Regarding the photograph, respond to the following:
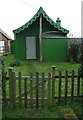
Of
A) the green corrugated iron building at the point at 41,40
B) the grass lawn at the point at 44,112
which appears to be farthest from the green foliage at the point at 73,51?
the grass lawn at the point at 44,112

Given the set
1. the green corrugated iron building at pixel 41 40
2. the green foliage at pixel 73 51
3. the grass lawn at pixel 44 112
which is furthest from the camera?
the green corrugated iron building at pixel 41 40

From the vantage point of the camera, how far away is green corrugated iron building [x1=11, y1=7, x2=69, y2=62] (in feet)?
66.2

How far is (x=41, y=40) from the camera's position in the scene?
1997 cm

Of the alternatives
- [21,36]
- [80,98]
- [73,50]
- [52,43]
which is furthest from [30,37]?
[80,98]

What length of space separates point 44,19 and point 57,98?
48.4ft

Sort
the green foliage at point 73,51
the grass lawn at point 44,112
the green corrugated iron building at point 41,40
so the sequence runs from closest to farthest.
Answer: the grass lawn at point 44,112 → the green foliage at point 73,51 → the green corrugated iron building at point 41,40

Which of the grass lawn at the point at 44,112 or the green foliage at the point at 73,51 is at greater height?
the green foliage at the point at 73,51

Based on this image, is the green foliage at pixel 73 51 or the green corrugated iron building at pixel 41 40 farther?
the green corrugated iron building at pixel 41 40

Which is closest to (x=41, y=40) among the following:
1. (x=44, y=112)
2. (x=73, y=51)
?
(x=73, y=51)

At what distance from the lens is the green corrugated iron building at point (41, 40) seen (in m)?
20.2

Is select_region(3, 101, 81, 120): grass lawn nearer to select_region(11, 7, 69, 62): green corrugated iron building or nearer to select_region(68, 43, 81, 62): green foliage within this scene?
select_region(68, 43, 81, 62): green foliage

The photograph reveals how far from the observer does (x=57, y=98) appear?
24.2ft

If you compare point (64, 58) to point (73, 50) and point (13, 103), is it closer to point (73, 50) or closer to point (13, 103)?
point (73, 50)

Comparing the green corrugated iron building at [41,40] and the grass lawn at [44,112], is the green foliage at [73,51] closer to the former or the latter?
the green corrugated iron building at [41,40]
